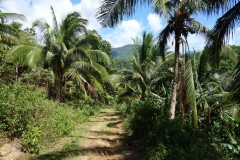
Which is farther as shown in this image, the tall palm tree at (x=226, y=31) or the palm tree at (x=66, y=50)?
the palm tree at (x=66, y=50)

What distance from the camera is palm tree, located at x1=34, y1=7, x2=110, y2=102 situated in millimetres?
10969

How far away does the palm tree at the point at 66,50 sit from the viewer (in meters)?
11.0

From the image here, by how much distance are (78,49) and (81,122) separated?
382cm

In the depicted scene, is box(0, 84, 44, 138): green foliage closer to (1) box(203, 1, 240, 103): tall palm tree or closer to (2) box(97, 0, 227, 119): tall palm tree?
(2) box(97, 0, 227, 119): tall palm tree

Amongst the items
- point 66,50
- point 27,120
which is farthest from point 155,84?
point 27,120

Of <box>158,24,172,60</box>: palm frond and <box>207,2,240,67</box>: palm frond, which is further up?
<box>158,24,172,60</box>: palm frond

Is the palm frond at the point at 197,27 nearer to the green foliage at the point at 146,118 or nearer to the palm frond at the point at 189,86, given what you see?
the palm frond at the point at 189,86

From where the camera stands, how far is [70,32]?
1173cm

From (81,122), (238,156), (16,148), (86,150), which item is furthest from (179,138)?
(81,122)

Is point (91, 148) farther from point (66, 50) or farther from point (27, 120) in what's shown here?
point (66, 50)

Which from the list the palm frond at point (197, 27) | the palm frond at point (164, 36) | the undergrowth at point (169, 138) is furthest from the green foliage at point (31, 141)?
the palm frond at point (197, 27)

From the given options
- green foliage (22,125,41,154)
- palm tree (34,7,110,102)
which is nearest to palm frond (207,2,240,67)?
green foliage (22,125,41,154)

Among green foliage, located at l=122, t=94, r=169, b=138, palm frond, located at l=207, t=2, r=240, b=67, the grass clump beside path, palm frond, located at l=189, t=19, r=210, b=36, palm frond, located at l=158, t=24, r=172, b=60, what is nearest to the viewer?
palm frond, located at l=207, t=2, r=240, b=67

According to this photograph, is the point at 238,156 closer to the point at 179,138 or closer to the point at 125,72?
the point at 179,138
